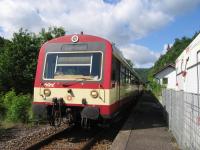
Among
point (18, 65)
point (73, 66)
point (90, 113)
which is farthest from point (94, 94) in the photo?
point (18, 65)

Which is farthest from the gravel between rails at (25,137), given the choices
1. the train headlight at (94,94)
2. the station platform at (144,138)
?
the station platform at (144,138)

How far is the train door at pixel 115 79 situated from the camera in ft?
35.4

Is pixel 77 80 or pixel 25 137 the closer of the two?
pixel 25 137

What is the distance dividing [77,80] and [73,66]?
497 mm

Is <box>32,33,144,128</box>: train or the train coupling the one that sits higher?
<box>32,33,144,128</box>: train

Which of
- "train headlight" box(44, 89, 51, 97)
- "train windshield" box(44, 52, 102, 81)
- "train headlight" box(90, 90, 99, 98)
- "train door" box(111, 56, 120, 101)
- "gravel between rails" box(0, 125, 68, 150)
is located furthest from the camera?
"train door" box(111, 56, 120, 101)

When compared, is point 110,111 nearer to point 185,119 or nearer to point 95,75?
point 95,75

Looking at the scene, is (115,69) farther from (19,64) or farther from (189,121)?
(19,64)

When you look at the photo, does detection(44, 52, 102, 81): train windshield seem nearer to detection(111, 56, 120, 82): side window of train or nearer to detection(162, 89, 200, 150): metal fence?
detection(111, 56, 120, 82): side window of train

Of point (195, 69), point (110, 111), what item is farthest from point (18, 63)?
point (195, 69)

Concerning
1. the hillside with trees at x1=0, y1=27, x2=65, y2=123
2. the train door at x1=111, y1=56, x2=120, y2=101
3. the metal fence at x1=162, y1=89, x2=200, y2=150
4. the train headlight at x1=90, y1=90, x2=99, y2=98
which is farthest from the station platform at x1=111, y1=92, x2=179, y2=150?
the hillside with trees at x1=0, y1=27, x2=65, y2=123

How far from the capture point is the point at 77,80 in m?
10.3

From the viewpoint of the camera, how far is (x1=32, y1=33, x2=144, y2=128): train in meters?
10.0

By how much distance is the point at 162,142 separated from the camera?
30.8 ft
